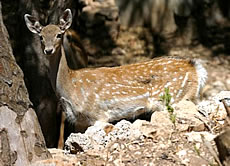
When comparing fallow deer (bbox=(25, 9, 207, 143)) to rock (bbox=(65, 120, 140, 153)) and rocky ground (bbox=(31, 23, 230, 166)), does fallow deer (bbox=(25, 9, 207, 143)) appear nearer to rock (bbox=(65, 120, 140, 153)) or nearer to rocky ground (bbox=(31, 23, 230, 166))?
rocky ground (bbox=(31, 23, 230, 166))

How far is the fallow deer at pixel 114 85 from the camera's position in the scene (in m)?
7.24

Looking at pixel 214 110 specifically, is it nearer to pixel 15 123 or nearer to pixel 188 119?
pixel 188 119

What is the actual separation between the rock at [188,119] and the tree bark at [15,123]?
1.45 meters

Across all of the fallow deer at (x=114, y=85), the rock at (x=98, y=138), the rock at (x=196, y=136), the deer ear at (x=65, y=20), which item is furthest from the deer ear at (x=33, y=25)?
the rock at (x=196, y=136)

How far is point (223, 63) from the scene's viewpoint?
12.4m

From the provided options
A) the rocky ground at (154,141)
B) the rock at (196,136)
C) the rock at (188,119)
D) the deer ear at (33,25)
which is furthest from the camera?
the deer ear at (33,25)

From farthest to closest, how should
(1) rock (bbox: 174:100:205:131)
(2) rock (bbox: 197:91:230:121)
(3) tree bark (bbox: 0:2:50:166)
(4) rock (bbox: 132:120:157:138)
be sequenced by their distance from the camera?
(2) rock (bbox: 197:91:230:121) < (1) rock (bbox: 174:100:205:131) < (4) rock (bbox: 132:120:157:138) < (3) tree bark (bbox: 0:2:50:166)

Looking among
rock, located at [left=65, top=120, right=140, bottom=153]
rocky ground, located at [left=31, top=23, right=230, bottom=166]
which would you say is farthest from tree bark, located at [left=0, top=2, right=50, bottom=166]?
rock, located at [left=65, top=120, right=140, bottom=153]

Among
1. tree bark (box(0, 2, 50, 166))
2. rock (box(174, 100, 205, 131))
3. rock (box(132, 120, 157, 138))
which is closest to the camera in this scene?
tree bark (box(0, 2, 50, 166))

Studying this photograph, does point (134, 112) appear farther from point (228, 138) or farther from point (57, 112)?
point (228, 138)

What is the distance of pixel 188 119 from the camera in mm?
5926

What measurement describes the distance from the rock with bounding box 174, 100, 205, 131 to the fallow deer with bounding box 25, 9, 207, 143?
1056 millimetres

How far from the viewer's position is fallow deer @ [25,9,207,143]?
7.24m

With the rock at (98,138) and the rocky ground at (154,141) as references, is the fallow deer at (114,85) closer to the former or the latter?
the rocky ground at (154,141)
